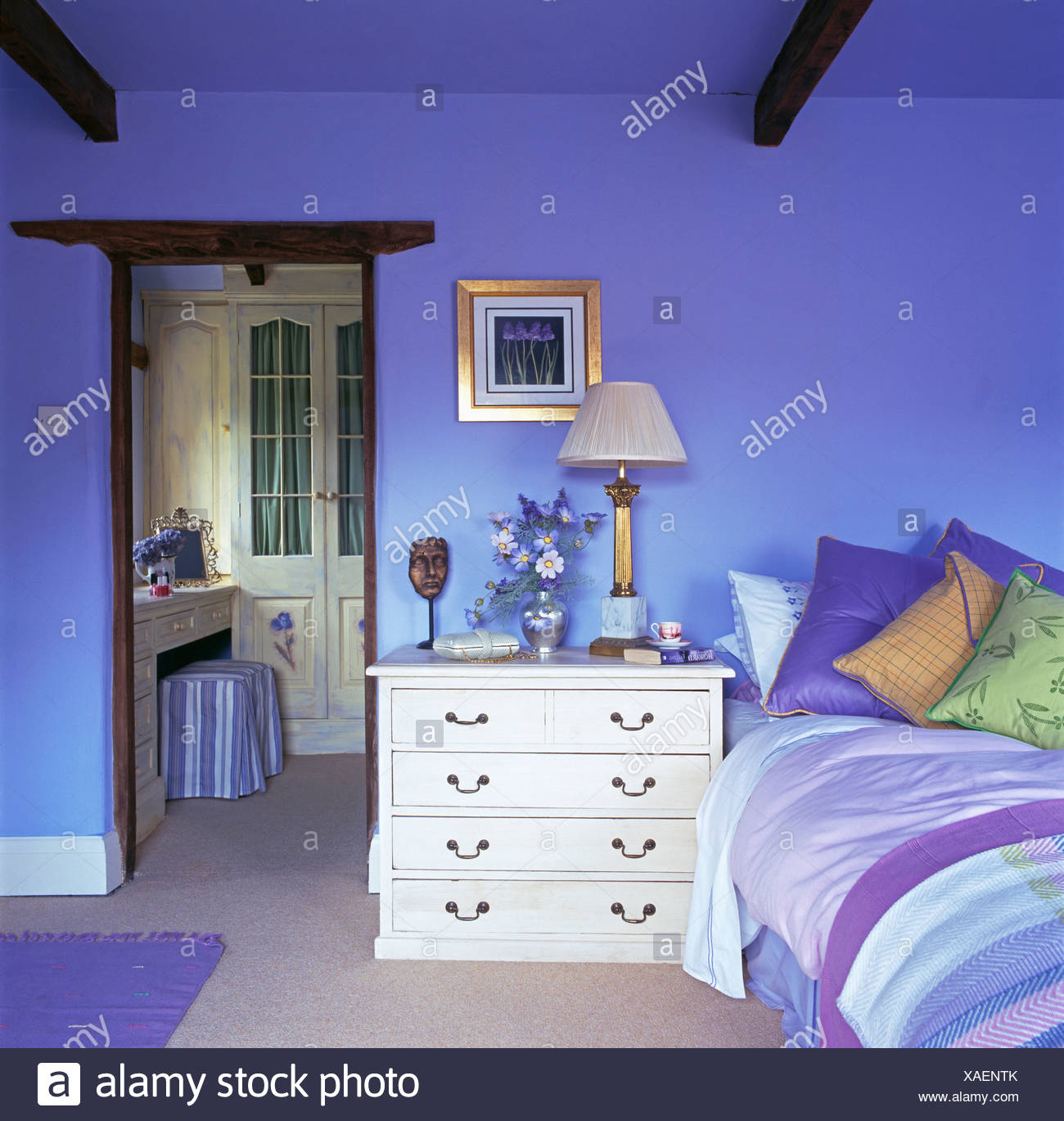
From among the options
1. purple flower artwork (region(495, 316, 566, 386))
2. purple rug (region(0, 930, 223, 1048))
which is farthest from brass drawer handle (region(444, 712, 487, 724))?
purple flower artwork (region(495, 316, 566, 386))

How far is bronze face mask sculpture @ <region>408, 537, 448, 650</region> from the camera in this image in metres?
2.70

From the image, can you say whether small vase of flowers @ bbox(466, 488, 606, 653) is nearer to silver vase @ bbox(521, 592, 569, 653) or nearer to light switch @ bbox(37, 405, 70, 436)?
silver vase @ bbox(521, 592, 569, 653)

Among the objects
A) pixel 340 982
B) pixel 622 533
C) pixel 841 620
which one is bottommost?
pixel 340 982

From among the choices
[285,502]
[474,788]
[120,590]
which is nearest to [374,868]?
[474,788]

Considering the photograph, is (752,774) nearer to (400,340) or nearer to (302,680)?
(400,340)

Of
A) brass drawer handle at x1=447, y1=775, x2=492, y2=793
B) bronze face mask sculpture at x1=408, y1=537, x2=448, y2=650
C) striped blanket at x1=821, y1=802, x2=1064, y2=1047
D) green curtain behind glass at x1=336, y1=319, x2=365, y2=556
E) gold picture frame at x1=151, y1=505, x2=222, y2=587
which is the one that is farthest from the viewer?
green curtain behind glass at x1=336, y1=319, x2=365, y2=556

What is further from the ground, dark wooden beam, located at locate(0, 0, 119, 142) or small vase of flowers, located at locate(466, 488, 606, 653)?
dark wooden beam, located at locate(0, 0, 119, 142)

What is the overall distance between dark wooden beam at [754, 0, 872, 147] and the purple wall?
108mm

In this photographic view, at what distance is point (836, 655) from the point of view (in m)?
2.25

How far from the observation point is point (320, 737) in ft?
15.1

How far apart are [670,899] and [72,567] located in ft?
7.04

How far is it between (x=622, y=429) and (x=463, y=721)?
36.4 inches

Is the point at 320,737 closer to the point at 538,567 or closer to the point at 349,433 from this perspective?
the point at 349,433

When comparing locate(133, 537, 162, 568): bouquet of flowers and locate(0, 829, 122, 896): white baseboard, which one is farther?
locate(133, 537, 162, 568): bouquet of flowers
